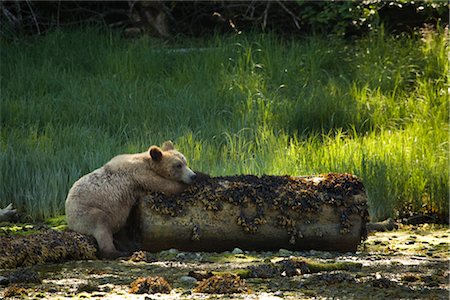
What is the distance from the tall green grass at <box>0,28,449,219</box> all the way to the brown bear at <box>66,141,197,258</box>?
4.59ft

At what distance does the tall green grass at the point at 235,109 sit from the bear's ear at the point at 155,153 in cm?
165

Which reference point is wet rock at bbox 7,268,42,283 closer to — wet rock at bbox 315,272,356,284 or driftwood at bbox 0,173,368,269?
driftwood at bbox 0,173,368,269

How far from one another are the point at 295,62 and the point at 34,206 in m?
5.49

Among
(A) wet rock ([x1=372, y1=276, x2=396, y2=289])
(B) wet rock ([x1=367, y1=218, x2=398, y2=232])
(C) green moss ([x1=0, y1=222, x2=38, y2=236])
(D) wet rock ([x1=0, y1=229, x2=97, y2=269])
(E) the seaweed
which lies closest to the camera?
(A) wet rock ([x1=372, y1=276, x2=396, y2=289])

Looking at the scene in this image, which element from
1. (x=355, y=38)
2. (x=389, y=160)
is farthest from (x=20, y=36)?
(x=389, y=160)

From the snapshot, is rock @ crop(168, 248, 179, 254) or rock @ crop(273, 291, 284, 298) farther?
rock @ crop(168, 248, 179, 254)

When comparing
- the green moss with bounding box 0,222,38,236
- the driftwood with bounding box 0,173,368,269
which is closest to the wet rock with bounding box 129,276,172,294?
the driftwood with bounding box 0,173,368,269

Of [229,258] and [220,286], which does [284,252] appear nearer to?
[229,258]

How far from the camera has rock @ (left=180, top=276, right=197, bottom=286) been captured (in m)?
6.14

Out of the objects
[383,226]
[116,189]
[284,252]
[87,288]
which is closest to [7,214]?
[116,189]

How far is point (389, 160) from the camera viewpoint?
32.6 ft

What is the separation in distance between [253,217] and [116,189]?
3.52 feet

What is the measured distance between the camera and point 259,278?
6.35m

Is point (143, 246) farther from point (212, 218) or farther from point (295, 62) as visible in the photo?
point (295, 62)
